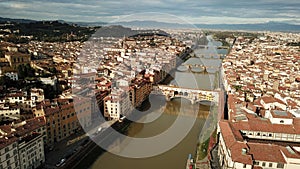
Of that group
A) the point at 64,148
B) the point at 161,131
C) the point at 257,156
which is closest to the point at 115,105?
the point at 161,131

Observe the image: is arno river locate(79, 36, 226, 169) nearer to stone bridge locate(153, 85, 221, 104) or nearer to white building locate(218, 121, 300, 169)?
stone bridge locate(153, 85, 221, 104)

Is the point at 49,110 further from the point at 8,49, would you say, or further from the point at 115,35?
the point at 115,35

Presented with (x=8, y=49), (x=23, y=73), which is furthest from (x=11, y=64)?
(x=8, y=49)

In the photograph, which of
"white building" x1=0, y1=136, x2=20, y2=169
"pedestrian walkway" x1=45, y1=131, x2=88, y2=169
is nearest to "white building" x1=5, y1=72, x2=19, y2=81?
"pedestrian walkway" x1=45, y1=131, x2=88, y2=169

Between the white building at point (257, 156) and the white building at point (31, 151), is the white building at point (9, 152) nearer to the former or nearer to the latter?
the white building at point (31, 151)

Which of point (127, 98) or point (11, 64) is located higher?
point (11, 64)

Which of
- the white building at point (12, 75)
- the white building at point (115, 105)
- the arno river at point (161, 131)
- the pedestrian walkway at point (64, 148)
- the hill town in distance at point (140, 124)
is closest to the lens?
the hill town in distance at point (140, 124)

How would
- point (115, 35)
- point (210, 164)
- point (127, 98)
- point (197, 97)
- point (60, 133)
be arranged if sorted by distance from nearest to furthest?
1. point (210, 164)
2. point (60, 133)
3. point (127, 98)
4. point (197, 97)
5. point (115, 35)

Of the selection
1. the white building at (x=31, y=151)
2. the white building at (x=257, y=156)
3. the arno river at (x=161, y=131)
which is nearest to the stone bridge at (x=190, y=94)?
the arno river at (x=161, y=131)

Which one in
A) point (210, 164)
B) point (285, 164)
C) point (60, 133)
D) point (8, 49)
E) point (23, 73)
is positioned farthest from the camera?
point (8, 49)
